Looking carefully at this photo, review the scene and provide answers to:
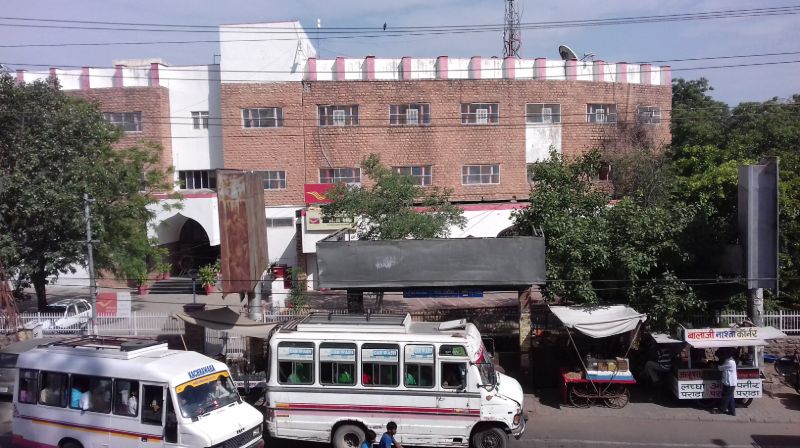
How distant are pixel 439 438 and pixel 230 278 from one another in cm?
615

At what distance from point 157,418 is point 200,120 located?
24.9 metres

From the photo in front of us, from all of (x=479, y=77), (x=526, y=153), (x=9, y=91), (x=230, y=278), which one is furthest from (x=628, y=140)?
(x=9, y=91)

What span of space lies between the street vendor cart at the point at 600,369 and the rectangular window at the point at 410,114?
18.9 metres

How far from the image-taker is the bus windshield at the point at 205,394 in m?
9.77

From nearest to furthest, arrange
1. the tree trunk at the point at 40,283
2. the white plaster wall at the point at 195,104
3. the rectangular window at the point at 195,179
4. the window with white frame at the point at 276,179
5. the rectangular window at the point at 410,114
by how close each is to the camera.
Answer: the tree trunk at the point at 40,283 < the window with white frame at the point at 276,179 < the rectangular window at the point at 410,114 < the white plaster wall at the point at 195,104 < the rectangular window at the point at 195,179

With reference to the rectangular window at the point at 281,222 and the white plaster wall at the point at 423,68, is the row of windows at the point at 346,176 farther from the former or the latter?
the white plaster wall at the point at 423,68

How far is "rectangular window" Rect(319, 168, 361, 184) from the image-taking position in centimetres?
3133

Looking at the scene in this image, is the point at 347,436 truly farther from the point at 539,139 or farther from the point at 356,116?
the point at 539,139

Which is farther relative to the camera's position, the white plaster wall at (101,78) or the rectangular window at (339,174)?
the white plaster wall at (101,78)

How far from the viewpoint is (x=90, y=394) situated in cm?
1008

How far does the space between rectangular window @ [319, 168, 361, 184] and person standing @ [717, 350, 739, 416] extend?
20639 millimetres

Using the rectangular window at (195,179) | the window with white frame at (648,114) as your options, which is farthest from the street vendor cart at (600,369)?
the rectangular window at (195,179)

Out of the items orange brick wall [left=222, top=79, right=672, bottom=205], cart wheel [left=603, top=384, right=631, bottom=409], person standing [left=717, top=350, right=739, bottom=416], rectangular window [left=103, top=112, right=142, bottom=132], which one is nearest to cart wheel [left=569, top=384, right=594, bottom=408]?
cart wheel [left=603, top=384, right=631, bottom=409]

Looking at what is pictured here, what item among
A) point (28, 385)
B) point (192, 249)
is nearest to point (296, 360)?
point (28, 385)
